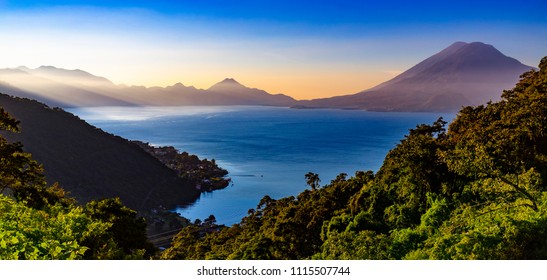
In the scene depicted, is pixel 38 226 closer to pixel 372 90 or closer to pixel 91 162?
pixel 372 90

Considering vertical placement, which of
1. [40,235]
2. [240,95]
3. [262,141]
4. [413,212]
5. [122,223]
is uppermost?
[240,95]

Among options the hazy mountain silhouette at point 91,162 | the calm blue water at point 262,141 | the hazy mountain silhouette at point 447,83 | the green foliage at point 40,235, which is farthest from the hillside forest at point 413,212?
the hazy mountain silhouette at point 91,162

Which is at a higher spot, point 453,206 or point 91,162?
point 453,206

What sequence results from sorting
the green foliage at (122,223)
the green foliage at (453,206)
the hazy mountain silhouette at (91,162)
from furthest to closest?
1. the hazy mountain silhouette at (91,162)
2. the green foliage at (122,223)
3. the green foliage at (453,206)

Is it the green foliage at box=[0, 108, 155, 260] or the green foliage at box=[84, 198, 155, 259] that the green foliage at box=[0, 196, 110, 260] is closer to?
the green foliage at box=[0, 108, 155, 260]

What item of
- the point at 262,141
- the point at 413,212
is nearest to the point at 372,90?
the point at 413,212

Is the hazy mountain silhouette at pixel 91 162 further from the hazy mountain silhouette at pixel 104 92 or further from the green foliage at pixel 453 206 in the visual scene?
the green foliage at pixel 453 206
